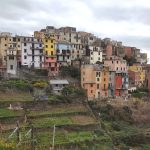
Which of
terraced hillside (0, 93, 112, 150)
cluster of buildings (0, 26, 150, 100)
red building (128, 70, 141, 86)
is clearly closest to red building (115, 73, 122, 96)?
cluster of buildings (0, 26, 150, 100)

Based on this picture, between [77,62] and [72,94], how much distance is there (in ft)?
45.5

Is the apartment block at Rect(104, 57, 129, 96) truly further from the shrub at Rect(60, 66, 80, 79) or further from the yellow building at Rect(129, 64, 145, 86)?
the shrub at Rect(60, 66, 80, 79)

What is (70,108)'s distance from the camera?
139 ft

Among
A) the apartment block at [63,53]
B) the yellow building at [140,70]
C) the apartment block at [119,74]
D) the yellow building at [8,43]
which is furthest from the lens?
the yellow building at [140,70]

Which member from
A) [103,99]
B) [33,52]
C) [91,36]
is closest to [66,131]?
[103,99]

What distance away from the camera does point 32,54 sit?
5531 centimetres

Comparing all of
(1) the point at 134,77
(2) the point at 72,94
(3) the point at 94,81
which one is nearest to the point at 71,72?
(3) the point at 94,81

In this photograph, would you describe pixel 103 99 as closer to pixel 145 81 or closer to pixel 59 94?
pixel 59 94

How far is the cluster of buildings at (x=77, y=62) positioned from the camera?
2086 inches

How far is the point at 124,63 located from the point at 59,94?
1671 cm

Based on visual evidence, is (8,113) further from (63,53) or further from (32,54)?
(63,53)

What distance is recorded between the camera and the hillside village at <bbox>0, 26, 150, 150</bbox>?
35250mm

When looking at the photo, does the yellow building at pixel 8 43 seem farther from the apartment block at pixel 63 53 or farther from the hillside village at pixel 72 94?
the apartment block at pixel 63 53

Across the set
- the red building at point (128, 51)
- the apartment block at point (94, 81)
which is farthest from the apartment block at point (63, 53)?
the red building at point (128, 51)
